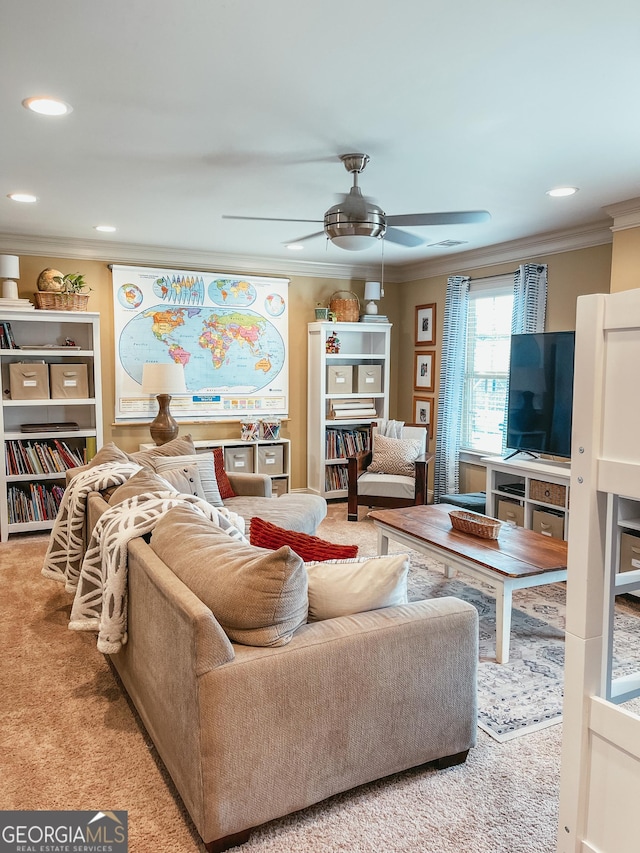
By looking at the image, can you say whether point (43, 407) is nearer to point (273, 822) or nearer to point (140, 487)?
point (140, 487)

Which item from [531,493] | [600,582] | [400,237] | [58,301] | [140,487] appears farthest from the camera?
[58,301]

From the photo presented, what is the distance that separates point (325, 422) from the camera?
622 cm

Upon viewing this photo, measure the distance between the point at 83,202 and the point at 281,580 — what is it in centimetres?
320

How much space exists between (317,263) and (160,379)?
213 cm

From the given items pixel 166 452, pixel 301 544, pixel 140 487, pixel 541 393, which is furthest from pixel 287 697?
pixel 541 393

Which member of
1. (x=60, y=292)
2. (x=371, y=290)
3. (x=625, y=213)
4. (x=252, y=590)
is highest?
(x=625, y=213)

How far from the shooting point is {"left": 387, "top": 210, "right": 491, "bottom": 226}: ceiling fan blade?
3.00 m

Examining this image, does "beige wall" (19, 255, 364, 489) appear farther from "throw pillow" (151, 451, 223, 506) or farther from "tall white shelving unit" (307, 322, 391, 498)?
"throw pillow" (151, 451, 223, 506)

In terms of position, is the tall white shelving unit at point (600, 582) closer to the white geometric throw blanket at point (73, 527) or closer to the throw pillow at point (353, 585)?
the throw pillow at point (353, 585)

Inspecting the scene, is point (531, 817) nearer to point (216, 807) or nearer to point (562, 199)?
point (216, 807)

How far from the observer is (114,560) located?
235cm

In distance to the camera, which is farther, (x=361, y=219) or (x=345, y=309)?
(x=345, y=309)

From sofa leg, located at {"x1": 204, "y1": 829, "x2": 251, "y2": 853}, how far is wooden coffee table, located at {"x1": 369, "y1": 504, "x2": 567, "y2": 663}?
1574 mm

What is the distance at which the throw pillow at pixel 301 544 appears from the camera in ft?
7.42
